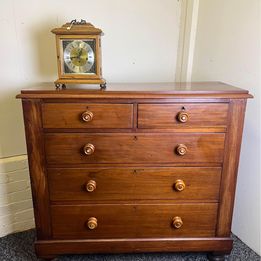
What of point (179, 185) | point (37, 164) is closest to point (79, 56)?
point (37, 164)

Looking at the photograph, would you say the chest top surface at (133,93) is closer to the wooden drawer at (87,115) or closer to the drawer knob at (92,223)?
the wooden drawer at (87,115)

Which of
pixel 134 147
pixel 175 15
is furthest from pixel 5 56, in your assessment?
pixel 175 15

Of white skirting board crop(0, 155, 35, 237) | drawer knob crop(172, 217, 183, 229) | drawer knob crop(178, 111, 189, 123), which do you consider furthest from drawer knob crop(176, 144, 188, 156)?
white skirting board crop(0, 155, 35, 237)

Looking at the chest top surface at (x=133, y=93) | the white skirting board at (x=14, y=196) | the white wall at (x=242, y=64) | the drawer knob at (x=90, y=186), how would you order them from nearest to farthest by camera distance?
the chest top surface at (x=133, y=93) → the drawer knob at (x=90, y=186) → the white wall at (x=242, y=64) → the white skirting board at (x=14, y=196)

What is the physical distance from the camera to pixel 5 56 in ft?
4.66

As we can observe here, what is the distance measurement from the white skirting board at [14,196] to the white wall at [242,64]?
1292 mm

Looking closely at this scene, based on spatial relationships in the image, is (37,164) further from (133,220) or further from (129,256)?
(129,256)

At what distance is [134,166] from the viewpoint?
1.23 meters

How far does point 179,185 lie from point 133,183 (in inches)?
8.8

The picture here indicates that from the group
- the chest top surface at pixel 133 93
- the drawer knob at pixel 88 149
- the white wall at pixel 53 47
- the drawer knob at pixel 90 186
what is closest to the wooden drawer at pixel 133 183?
the drawer knob at pixel 90 186

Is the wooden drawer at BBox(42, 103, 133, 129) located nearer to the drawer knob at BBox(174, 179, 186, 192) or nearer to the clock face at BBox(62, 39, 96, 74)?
the clock face at BBox(62, 39, 96, 74)

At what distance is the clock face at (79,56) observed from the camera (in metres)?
1.20

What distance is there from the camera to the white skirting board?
5.03 ft

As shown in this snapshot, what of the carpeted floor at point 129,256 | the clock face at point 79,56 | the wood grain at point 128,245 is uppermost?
the clock face at point 79,56
